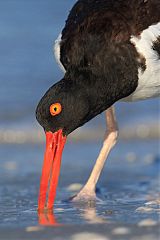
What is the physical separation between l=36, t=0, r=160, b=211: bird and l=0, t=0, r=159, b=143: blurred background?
283 centimetres

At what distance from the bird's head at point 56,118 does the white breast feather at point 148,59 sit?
1.64 feet

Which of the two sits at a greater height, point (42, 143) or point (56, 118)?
point (42, 143)

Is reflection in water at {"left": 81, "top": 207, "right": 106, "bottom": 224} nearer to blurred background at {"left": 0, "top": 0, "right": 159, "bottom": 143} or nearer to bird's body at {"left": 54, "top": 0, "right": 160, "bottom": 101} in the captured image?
bird's body at {"left": 54, "top": 0, "right": 160, "bottom": 101}

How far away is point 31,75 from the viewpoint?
11.0 m

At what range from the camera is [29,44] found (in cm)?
1236

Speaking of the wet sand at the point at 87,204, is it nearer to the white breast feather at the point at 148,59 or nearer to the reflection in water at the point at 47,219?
the reflection in water at the point at 47,219

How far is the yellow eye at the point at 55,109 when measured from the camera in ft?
19.6

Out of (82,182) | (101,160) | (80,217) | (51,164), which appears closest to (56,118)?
(51,164)

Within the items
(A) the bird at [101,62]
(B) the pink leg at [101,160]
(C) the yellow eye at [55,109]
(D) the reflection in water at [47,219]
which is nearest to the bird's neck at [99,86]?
(A) the bird at [101,62]

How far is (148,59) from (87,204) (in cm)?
110

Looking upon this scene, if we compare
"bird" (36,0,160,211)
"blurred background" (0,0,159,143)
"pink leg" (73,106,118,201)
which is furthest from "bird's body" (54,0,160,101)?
"blurred background" (0,0,159,143)

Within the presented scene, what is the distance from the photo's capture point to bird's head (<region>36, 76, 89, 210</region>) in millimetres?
5980

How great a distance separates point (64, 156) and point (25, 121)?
138 centimetres

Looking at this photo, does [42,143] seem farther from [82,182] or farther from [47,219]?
[47,219]
